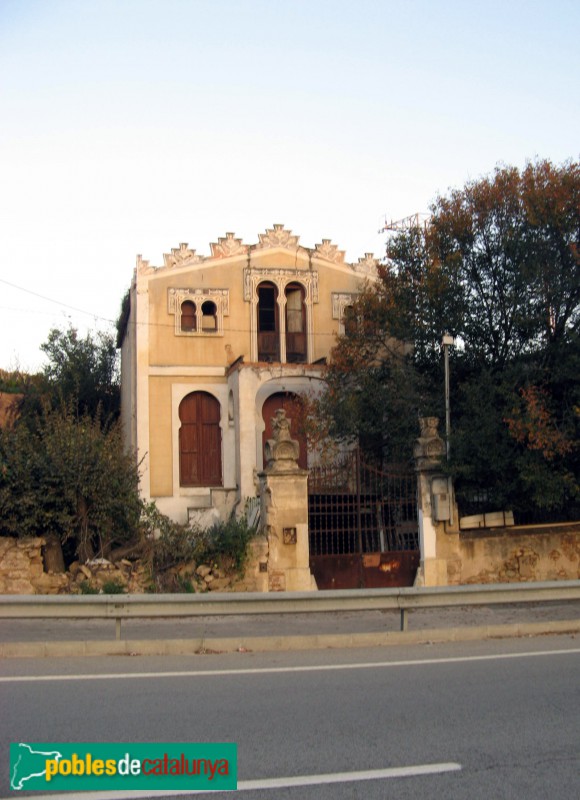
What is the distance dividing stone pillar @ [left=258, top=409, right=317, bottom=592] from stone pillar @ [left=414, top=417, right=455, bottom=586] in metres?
2.26

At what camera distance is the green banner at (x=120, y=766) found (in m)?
5.54

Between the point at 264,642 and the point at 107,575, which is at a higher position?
the point at 107,575

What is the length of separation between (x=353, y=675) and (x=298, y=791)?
354 cm

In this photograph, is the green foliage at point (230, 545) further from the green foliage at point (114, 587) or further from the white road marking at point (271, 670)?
the white road marking at point (271, 670)

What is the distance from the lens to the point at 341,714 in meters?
7.27

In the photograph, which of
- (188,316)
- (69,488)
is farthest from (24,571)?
(188,316)

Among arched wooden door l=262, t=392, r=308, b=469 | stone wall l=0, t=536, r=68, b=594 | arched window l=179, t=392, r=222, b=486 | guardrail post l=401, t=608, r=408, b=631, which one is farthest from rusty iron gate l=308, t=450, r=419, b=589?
arched window l=179, t=392, r=222, b=486

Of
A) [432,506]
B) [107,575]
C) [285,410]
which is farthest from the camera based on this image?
[285,410]

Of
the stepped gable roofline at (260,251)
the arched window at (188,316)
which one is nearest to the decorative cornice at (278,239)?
the stepped gable roofline at (260,251)

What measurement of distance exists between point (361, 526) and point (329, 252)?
530 inches

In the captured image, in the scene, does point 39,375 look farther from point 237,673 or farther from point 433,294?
point 237,673

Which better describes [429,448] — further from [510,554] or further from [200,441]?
[200,441]

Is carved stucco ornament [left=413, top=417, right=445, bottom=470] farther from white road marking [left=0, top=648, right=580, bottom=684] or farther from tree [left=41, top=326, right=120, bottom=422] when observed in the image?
tree [left=41, top=326, right=120, bottom=422]

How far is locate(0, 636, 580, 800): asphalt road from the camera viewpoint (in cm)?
573
